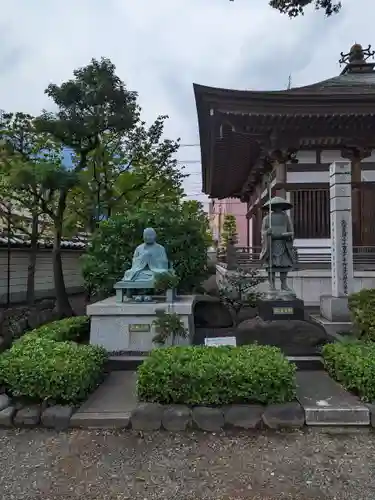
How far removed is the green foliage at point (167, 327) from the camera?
506cm

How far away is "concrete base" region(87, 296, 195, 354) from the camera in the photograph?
530cm

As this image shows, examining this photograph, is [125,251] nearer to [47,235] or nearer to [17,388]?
[17,388]

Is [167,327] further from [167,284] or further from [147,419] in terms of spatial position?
[147,419]

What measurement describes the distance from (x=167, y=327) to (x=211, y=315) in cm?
196

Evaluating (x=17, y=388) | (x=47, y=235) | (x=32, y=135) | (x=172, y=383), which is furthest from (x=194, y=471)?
(x=47, y=235)

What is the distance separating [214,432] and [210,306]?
3623mm

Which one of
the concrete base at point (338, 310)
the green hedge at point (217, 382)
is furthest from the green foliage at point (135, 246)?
the green hedge at point (217, 382)

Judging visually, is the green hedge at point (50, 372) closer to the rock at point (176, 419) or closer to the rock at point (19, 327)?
the rock at point (176, 419)

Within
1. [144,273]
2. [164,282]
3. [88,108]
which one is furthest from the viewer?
[88,108]

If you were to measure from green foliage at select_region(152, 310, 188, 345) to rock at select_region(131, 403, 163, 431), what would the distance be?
1600 millimetres

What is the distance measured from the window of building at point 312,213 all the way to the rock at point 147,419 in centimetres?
731

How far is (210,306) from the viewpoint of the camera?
7000 millimetres

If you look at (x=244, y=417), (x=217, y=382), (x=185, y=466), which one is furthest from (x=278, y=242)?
(x=185, y=466)

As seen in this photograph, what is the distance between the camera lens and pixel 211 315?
6898 millimetres
